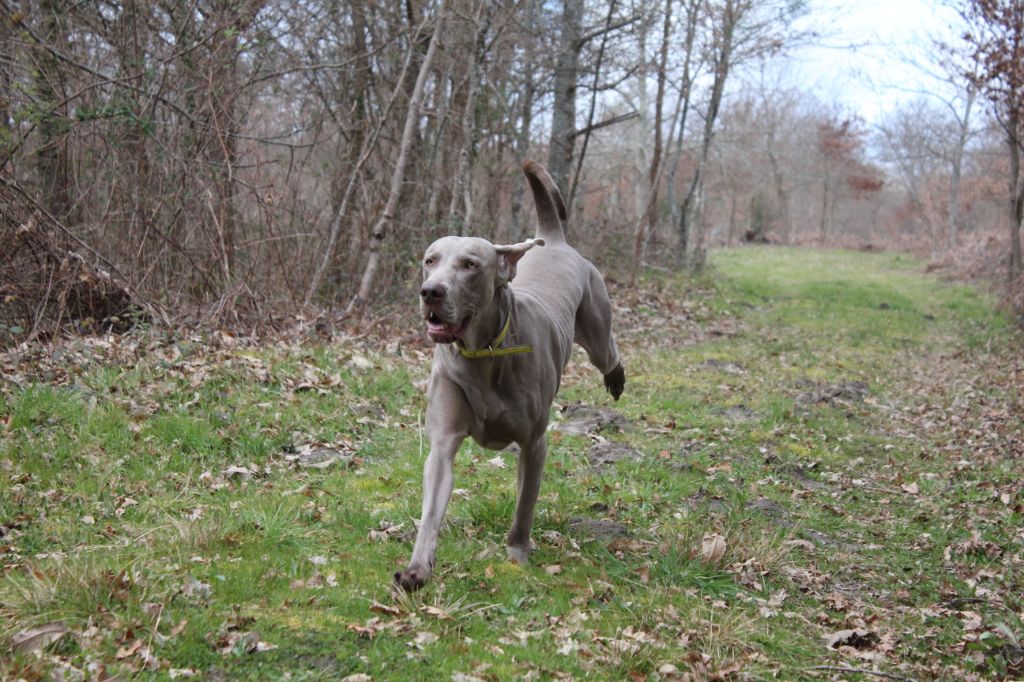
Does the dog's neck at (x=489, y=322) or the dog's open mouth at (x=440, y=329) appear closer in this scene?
the dog's open mouth at (x=440, y=329)

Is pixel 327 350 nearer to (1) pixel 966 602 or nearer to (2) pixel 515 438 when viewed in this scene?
(2) pixel 515 438

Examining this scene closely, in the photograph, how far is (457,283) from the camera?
3662 mm

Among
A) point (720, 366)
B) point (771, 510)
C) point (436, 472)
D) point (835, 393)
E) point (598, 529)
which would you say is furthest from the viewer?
point (720, 366)

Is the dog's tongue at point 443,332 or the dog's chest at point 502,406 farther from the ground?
the dog's tongue at point 443,332

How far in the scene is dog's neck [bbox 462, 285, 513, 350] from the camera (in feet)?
12.6

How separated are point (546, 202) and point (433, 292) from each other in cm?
217

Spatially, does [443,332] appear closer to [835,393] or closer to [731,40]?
[835,393]

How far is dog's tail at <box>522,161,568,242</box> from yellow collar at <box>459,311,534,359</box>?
1577 millimetres

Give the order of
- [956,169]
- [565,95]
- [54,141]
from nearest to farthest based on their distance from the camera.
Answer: [54,141], [565,95], [956,169]

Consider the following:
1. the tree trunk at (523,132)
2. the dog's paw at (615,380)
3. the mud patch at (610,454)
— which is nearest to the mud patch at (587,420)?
the mud patch at (610,454)

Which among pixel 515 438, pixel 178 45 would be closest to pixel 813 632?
pixel 515 438

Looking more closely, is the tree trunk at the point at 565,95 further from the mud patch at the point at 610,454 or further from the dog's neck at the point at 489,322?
the dog's neck at the point at 489,322

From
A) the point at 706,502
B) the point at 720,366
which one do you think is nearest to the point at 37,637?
the point at 706,502

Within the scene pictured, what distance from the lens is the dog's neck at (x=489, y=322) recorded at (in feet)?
12.6
